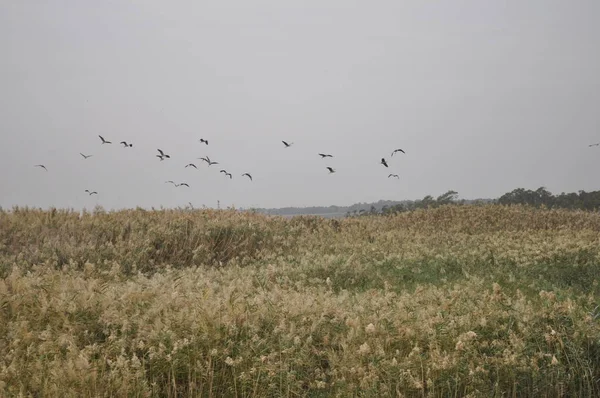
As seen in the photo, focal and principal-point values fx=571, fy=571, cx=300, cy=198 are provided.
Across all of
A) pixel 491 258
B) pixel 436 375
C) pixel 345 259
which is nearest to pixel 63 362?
pixel 436 375

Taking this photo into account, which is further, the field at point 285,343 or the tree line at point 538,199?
the tree line at point 538,199

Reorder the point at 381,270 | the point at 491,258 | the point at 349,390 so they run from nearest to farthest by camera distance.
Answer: the point at 349,390 → the point at 381,270 → the point at 491,258

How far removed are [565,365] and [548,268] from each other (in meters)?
6.55

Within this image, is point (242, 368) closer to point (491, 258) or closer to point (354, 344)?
point (354, 344)

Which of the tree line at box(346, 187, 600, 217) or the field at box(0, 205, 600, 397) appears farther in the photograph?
the tree line at box(346, 187, 600, 217)

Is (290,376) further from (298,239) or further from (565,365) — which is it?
(298,239)

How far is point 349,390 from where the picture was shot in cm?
529

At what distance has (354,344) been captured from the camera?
5.88 metres

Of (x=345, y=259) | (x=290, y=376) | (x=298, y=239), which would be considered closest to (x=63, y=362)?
(x=290, y=376)

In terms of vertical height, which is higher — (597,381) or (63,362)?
(63,362)

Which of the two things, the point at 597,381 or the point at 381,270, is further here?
the point at 381,270

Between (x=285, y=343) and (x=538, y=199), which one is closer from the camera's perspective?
(x=285, y=343)

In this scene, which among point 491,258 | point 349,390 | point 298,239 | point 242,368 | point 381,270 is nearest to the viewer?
point 349,390

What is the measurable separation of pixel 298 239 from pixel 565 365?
34.5ft
